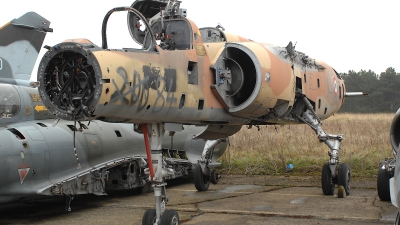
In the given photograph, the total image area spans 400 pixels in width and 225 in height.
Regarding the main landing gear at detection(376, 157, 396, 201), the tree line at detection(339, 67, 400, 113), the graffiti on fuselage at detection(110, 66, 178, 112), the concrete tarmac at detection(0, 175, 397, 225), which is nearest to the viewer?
the graffiti on fuselage at detection(110, 66, 178, 112)

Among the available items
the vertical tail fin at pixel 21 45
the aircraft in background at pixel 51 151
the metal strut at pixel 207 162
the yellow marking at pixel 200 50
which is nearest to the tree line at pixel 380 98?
the metal strut at pixel 207 162

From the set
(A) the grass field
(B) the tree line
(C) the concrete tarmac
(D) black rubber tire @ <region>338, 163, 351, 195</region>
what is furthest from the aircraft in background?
(B) the tree line

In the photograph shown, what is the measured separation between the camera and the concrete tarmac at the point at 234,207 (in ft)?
28.7

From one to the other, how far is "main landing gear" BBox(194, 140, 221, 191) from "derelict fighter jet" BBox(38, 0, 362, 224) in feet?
3.85

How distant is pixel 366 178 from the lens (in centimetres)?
1348

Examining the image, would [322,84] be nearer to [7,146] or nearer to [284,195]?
[284,195]

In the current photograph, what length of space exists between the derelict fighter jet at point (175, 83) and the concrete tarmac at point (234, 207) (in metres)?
0.95

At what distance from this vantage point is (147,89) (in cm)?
677

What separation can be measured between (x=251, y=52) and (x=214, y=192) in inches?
173

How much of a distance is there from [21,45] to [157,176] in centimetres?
729

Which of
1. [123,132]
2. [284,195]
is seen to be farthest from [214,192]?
[123,132]

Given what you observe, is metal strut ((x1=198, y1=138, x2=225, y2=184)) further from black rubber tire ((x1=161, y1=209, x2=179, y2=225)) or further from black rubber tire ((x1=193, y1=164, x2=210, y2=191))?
black rubber tire ((x1=161, y1=209, x2=179, y2=225))

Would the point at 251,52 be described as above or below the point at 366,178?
above

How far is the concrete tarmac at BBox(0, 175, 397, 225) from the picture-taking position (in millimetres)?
8758
